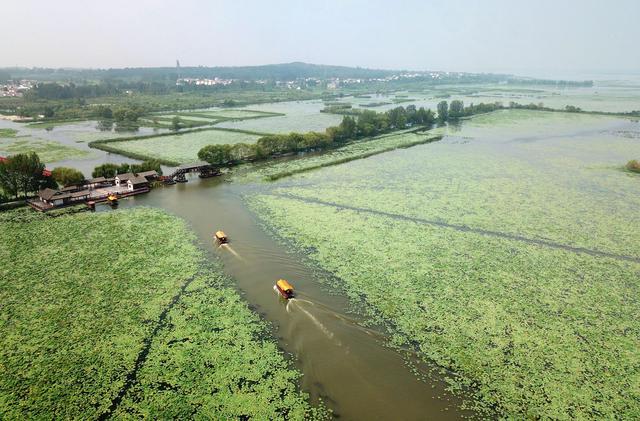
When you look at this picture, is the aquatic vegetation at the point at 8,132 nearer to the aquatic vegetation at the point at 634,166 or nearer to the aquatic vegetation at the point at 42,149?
the aquatic vegetation at the point at 42,149

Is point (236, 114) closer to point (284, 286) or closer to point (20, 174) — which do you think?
point (20, 174)

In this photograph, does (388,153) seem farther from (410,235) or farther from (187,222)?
(187,222)

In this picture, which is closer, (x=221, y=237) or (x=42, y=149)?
(x=221, y=237)

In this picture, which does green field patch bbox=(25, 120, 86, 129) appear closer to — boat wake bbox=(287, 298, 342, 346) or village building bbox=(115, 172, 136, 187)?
village building bbox=(115, 172, 136, 187)

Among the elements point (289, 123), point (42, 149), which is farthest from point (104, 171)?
point (289, 123)

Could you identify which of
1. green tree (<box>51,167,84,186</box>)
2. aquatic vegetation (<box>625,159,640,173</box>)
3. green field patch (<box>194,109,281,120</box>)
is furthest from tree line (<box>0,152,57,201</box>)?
aquatic vegetation (<box>625,159,640,173</box>)

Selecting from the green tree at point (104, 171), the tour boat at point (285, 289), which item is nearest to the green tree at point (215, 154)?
the green tree at point (104, 171)
